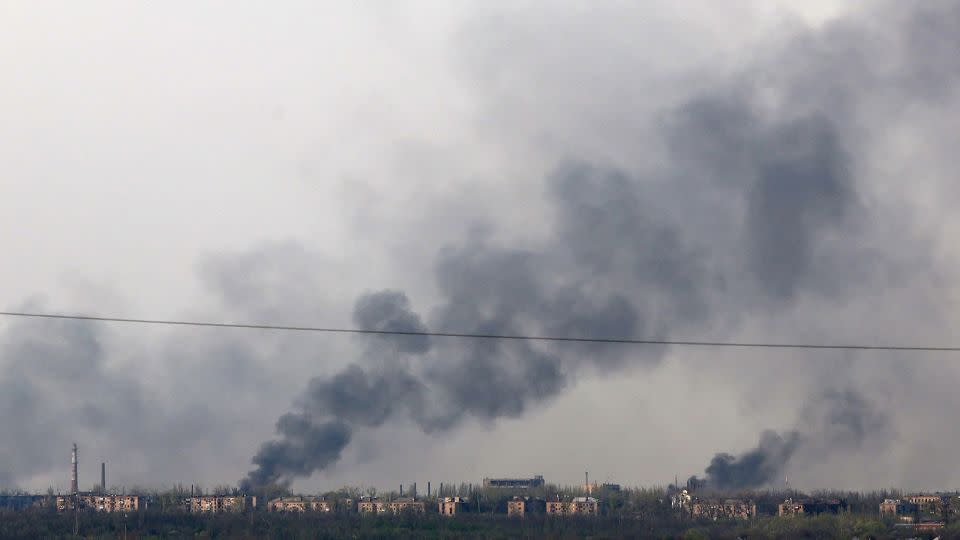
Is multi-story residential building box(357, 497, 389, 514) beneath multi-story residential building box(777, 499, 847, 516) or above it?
above

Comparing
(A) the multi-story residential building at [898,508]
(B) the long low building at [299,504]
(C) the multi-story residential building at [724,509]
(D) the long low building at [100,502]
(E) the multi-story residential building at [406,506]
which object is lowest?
(A) the multi-story residential building at [898,508]

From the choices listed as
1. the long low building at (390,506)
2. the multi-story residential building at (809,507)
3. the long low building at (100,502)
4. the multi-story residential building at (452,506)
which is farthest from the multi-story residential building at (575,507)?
the long low building at (100,502)

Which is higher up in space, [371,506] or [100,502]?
[100,502]

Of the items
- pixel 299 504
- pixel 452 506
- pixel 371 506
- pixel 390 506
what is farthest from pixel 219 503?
pixel 452 506

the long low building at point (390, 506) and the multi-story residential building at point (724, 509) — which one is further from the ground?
the long low building at point (390, 506)

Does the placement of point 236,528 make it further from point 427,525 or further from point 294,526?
point 427,525

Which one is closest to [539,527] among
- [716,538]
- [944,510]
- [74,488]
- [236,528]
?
[716,538]

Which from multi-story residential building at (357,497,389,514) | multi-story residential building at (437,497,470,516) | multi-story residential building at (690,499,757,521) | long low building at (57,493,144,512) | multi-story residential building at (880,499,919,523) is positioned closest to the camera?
multi-story residential building at (690,499,757,521)

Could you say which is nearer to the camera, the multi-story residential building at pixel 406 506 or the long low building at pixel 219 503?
the long low building at pixel 219 503

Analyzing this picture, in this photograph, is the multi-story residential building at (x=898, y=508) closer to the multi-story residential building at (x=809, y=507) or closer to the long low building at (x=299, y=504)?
the multi-story residential building at (x=809, y=507)

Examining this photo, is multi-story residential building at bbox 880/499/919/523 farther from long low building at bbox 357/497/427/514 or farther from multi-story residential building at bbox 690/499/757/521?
long low building at bbox 357/497/427/514

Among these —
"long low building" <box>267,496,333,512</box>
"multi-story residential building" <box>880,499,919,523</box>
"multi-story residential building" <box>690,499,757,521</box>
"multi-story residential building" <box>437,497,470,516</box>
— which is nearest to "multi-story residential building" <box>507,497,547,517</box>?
"multi-story residential building" <box>437,497,470,516</box>

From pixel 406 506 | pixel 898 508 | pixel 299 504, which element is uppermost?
pixel 299 504

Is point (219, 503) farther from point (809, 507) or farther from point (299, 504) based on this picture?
point (809, 507)
